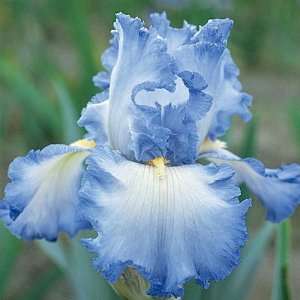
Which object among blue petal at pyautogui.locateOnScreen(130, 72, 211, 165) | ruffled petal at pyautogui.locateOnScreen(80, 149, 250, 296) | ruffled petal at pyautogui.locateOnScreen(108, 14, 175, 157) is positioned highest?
ruffled petal at pyautogui.locateOnScreen(108, 14, 175, 157)

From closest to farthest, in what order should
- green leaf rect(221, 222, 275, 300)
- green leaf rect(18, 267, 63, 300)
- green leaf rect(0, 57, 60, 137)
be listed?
green leaf rect(221, 222, 275, 300)
green leaf rect(18, 267, 63, 300)
green leaf rect(0, 57, 60, 137)

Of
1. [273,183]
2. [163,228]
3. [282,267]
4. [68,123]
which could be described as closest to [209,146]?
[273,183]

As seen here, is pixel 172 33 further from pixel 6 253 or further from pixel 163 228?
pixel 6 253

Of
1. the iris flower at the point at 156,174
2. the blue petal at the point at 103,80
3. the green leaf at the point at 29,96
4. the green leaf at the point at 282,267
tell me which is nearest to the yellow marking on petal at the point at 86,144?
the iris flower at the point at 156,174

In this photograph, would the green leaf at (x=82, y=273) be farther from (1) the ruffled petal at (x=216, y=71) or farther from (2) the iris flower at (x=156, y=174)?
(1) the ruffled petal at (x=216, y=71)

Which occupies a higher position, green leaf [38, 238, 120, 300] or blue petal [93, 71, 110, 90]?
blue petal [93, 71, 110, 90]

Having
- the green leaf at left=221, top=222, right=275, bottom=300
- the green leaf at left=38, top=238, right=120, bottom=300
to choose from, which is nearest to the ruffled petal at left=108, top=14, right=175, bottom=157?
the green leaf at left=38, top=238, right=120, bottom=300

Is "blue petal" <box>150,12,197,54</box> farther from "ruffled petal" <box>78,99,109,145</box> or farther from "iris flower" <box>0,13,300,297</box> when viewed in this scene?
"ruffled petal" <box>78,99,109,145</box>

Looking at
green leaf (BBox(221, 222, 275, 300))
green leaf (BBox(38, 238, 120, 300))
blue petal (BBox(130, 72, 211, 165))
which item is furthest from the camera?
green leaf (BBox(221, 222, 275, 300))

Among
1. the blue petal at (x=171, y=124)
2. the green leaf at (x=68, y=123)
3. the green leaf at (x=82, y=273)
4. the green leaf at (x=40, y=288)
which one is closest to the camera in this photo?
the blue petal at (x=171, y=124)
